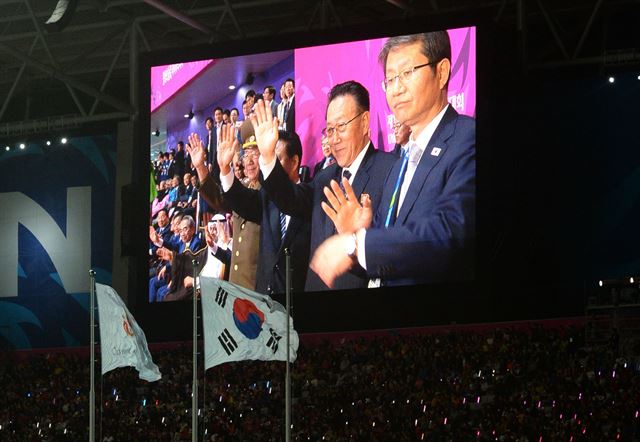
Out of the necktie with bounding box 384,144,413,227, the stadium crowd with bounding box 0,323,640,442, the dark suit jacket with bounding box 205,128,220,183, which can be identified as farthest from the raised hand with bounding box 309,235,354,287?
the dark suit jacket with bounding box 205,128,220,183

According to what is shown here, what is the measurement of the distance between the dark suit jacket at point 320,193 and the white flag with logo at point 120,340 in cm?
1056

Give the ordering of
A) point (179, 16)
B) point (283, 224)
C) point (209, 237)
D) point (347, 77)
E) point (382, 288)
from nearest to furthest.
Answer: point (382, 288), point (347, 77), point (283, 224), point (209, 237), point (179, 16)

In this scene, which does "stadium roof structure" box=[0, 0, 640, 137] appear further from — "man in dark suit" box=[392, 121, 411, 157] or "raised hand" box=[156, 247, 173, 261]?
"raised hand" box=[156, 247, 173, 261]

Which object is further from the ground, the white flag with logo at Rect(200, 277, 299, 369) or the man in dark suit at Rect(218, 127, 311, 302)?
the man in dark suit at Rect(218, 127, 311, 302)

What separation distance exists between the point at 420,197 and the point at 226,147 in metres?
5.46

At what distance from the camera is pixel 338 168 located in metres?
33.8

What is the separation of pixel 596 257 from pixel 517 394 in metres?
7.80

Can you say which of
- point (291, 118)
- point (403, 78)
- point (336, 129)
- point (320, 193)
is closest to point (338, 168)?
point (320, 193)

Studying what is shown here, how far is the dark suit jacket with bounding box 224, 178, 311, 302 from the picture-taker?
1341 inches

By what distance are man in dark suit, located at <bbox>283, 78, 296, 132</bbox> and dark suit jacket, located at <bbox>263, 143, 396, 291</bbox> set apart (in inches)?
36.3

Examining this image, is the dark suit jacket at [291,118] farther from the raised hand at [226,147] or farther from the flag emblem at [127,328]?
the flag emblem at [127,328]

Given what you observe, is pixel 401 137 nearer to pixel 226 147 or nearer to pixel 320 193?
pixel 320 193

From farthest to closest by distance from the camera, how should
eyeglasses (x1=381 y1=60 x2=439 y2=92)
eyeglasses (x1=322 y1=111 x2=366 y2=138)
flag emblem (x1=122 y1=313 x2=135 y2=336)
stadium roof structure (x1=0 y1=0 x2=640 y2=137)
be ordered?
stadium roof structure (x1=0 y1=0 x2=640 y2=137) → eyeglasses (x1=322 y1=111 x2=366 y2=138) → eyeglasses (x1=381 y1=60 x2=439 y2=92) → flag emblem (x1=122 y1=313 x2=135 y2=336)

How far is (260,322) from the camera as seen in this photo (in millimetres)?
22641
